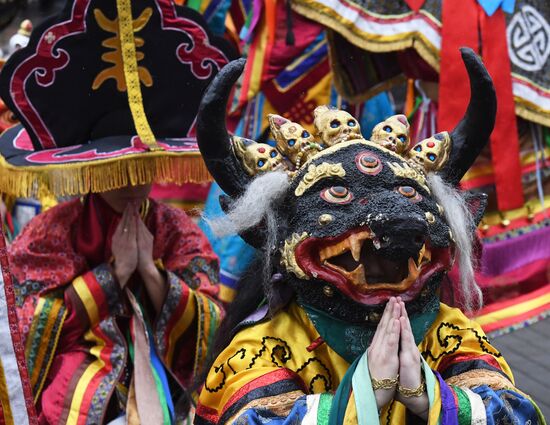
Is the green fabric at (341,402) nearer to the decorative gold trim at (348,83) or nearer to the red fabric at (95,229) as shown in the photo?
the red fabric at (95,229)

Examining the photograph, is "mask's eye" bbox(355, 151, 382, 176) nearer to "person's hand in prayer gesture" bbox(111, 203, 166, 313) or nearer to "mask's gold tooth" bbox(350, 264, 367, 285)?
"mask's gold tooth" bbox(350, 264, 367, 285)

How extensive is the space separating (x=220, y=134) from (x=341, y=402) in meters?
0.62

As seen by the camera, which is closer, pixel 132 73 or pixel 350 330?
pixel 350 330

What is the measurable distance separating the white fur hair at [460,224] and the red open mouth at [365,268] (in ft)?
0.39

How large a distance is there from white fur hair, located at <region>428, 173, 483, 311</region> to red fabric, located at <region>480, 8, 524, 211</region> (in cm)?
153

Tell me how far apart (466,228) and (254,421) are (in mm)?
626

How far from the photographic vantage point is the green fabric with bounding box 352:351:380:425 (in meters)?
1.72

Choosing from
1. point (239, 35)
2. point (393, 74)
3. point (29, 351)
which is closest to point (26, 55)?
point (29, 351)

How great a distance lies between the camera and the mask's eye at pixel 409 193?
6.10 feet

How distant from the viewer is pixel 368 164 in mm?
1905

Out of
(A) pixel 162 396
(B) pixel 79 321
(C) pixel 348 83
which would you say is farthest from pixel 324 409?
(C) pixel 348 83

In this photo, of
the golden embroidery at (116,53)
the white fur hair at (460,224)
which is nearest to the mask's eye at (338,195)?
the white fur hair at (460,224)

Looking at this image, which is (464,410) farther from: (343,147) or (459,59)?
(459,59)

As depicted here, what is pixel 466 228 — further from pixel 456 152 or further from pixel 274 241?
pixel 274 241
